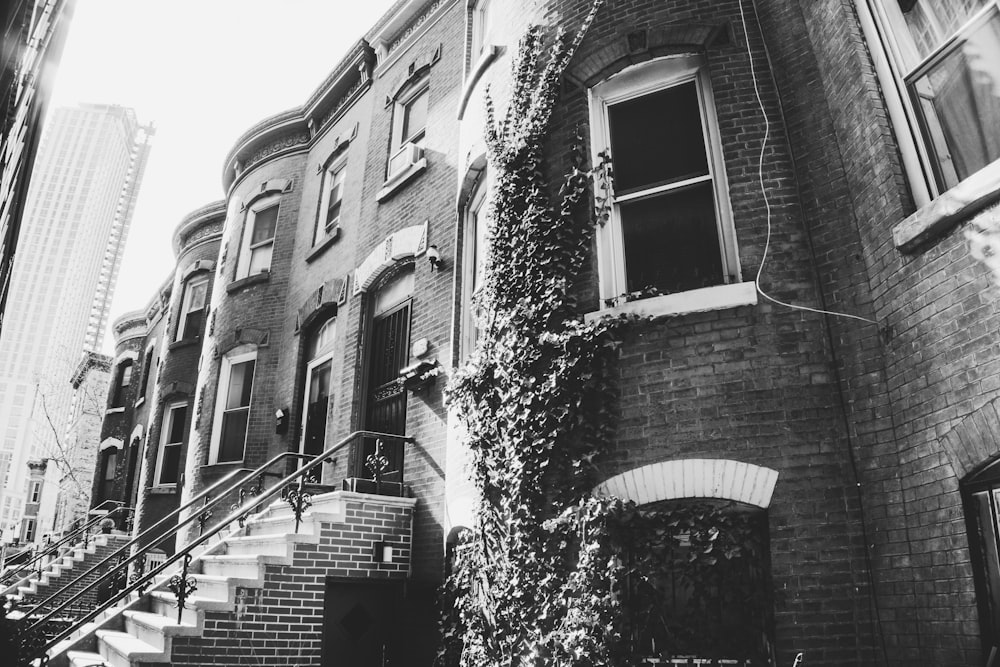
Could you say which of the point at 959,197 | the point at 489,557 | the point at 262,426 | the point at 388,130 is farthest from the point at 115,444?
Answer: the point at 959,197

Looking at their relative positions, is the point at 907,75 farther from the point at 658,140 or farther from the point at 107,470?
the point at 107,470

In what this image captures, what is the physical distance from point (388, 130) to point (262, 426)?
5.61m

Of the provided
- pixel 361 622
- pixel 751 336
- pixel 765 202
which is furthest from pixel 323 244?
pixel 751 336

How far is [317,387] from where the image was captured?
11.2m

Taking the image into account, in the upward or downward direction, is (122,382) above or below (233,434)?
above

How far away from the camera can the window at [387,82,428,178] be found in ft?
33.5

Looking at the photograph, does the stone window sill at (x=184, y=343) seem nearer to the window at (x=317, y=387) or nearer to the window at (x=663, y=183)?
the window at (x=317, y=387)

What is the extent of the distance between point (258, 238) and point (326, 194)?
2.19 m

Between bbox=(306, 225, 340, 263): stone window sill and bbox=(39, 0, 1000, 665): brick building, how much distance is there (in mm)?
2335

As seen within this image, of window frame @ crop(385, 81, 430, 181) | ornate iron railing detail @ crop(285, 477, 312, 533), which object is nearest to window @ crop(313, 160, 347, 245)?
window frame @ crop(385, 81, 430, 181)

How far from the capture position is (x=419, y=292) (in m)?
8.73

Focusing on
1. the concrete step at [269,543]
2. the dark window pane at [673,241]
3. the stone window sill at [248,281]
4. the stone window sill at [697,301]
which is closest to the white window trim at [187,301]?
the stone window sill at [248,281]

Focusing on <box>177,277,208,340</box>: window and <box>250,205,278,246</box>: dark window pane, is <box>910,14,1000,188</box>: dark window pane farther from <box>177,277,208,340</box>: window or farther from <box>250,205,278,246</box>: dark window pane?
<box>177,277,208,340</box>: window

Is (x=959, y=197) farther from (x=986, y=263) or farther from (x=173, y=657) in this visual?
(x=173, y=657)
